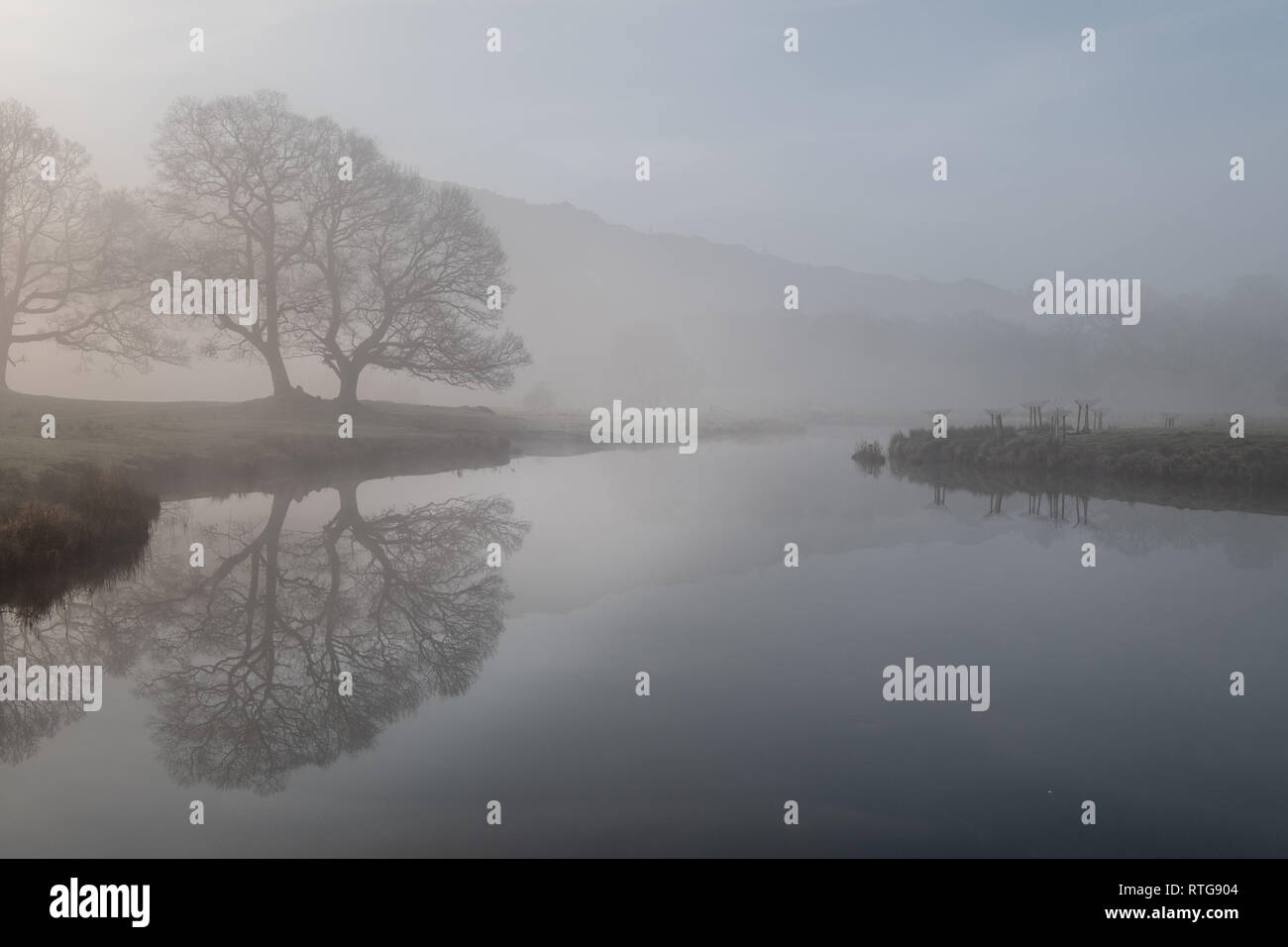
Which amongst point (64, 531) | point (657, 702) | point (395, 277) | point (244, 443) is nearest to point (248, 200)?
point (395, 277)

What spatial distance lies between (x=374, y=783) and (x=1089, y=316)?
13725 cm

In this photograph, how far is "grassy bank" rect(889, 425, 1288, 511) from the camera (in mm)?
26688

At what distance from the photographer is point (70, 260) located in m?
39.6

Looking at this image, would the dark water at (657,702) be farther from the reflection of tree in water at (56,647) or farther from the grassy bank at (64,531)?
the grassy bank at (64,531)

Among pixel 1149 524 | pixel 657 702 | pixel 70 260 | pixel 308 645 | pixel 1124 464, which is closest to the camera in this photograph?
pixel 657 702

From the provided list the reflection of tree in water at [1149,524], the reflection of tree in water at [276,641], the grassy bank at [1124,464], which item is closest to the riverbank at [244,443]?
the reflection of tree in water at [276,641]

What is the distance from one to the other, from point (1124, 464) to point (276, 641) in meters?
27.4

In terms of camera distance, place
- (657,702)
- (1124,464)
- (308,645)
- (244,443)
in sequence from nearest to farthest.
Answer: (657,702), (308,645), (244,443), (1124,464)

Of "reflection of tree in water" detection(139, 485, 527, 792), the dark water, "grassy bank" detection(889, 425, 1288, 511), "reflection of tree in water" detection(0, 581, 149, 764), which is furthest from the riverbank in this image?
"grassy bank" detection(889, 425, 1288, 511)

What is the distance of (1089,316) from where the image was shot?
127688mm

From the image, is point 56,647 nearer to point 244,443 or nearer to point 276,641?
point 276,641

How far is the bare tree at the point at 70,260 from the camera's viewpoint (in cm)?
3872
